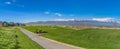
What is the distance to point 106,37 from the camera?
33.4 metres

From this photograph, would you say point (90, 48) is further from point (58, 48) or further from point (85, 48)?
point (58, 48)

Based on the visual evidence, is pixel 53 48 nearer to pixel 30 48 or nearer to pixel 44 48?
pixel 44 48

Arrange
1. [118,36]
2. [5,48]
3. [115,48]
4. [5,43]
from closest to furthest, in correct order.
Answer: [5,48], [5,43], [115,48], [118,36]

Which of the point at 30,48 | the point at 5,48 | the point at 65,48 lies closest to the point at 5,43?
the point at 5,48

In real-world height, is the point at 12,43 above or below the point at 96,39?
above

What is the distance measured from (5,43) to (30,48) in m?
4.69

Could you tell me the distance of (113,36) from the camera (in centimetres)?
3284

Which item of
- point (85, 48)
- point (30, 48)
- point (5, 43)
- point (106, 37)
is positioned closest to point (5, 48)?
point (5, 43)

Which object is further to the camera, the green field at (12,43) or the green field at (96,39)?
the green field at (96,39)

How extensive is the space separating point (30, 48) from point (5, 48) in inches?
236

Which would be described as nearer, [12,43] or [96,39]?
[12,43]

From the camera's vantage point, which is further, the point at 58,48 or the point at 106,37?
the point at 106,37

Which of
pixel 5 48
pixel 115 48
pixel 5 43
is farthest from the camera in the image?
pixel 115 48

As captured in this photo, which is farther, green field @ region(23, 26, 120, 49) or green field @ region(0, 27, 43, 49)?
green field @ region(23, 26, 120, 49)
